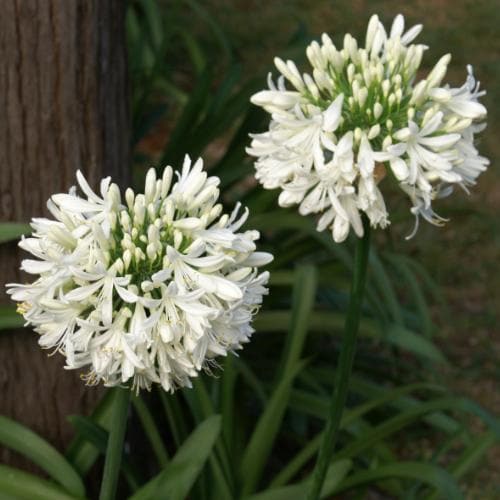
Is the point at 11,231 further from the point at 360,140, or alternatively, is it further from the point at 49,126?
the point at 360,140

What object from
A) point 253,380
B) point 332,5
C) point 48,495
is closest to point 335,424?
point 48,495

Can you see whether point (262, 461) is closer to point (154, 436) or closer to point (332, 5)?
point (154, 436)

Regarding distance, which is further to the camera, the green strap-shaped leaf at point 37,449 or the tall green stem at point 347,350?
the green strap-shaped leaf at point 37,449

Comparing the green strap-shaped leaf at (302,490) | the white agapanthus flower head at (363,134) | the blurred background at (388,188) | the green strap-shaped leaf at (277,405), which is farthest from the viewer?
the blurred background at (388,188)

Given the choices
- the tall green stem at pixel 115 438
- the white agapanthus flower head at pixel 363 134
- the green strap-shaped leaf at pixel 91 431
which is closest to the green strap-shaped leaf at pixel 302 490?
the green strap-shaped leaf at pixel 91 431

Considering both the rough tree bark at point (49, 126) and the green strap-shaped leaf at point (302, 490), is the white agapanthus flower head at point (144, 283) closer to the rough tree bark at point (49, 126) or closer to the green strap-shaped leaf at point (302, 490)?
the green strap-shaped leaf at point (302, 490)

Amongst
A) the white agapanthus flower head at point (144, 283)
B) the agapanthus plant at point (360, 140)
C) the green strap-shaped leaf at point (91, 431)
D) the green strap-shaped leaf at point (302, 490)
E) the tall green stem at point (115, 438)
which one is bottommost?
the green strap-shaped leaf at point (302, 490)
